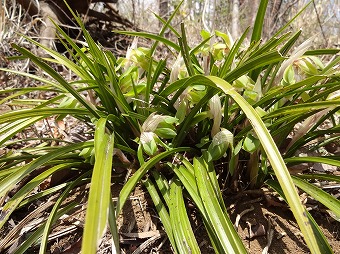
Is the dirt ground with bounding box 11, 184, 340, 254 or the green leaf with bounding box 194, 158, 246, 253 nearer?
the green leaf with bounding box 194, 158, 246, 253

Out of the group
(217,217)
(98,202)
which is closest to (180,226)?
(217,217)

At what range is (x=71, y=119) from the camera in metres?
2.16

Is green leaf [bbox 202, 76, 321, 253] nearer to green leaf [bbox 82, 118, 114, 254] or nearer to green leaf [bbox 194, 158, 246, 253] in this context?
green leaf [bbox 194, 158, 246, 253]

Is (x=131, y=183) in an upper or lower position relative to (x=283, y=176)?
upper

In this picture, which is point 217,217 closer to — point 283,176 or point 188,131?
point 283,176

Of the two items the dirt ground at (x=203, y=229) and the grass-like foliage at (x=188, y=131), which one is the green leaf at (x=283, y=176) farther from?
the dirt ground at (x=203, y=229)

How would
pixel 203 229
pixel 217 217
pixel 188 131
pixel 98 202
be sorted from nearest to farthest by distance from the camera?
pixel 98 202 < pixel 217 217 < pixel 203 229 < pixel 188 131

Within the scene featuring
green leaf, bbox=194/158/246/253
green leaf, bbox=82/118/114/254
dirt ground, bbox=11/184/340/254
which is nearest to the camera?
green leaf, bbox=82/118/114/254

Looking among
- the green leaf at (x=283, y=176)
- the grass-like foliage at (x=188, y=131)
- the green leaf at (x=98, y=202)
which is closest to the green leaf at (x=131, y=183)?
the grass-like foliage at (x=188, y=131)

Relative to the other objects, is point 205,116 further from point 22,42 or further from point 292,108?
point 22,42

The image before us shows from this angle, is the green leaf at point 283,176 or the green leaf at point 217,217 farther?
the green leaf at point 217,217

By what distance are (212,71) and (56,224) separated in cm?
68

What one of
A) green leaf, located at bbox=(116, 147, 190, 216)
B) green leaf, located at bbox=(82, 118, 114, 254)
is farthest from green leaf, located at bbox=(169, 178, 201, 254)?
green leaf, located at bbox=(82, 118, 114, 254)

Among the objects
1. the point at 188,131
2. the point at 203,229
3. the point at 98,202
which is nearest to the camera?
the point at 98,202
